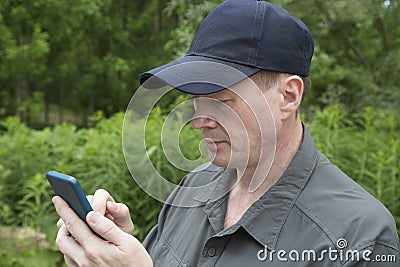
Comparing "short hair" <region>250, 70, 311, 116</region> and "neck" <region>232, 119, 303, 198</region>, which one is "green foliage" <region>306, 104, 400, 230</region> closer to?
"neck" <region>232, 119, 303, 198</region>

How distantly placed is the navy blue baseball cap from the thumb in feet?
1.23

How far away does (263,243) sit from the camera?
1.48m

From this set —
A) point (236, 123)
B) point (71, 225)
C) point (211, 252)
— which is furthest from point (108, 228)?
point (236, 123)

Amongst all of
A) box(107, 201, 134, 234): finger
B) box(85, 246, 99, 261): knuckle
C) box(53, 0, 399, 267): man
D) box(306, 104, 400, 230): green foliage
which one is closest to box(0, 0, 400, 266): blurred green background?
box(306, 104, 400, 230): green foliage

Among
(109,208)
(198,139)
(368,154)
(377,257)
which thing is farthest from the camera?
(198,139)

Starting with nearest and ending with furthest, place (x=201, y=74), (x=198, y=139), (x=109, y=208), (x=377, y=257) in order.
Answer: (x=377, y=257), (x=201, y=74), (x=109, y=208), (x=198, y=139)

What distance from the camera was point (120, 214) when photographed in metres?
1.62

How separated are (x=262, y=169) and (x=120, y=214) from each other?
418 millimetres

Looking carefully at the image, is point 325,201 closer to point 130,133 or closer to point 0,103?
point 130,133

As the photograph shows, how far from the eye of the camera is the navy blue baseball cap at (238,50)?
1.47 meters

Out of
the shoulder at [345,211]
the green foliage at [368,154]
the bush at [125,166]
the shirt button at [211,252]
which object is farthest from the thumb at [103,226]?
the green foliage at [368,154]

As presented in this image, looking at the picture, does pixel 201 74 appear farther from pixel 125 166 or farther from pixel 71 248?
pixel 125 166

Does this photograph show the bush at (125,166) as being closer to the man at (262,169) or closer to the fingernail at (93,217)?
→ the man at (262,169)

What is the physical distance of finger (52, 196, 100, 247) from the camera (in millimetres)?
1452
